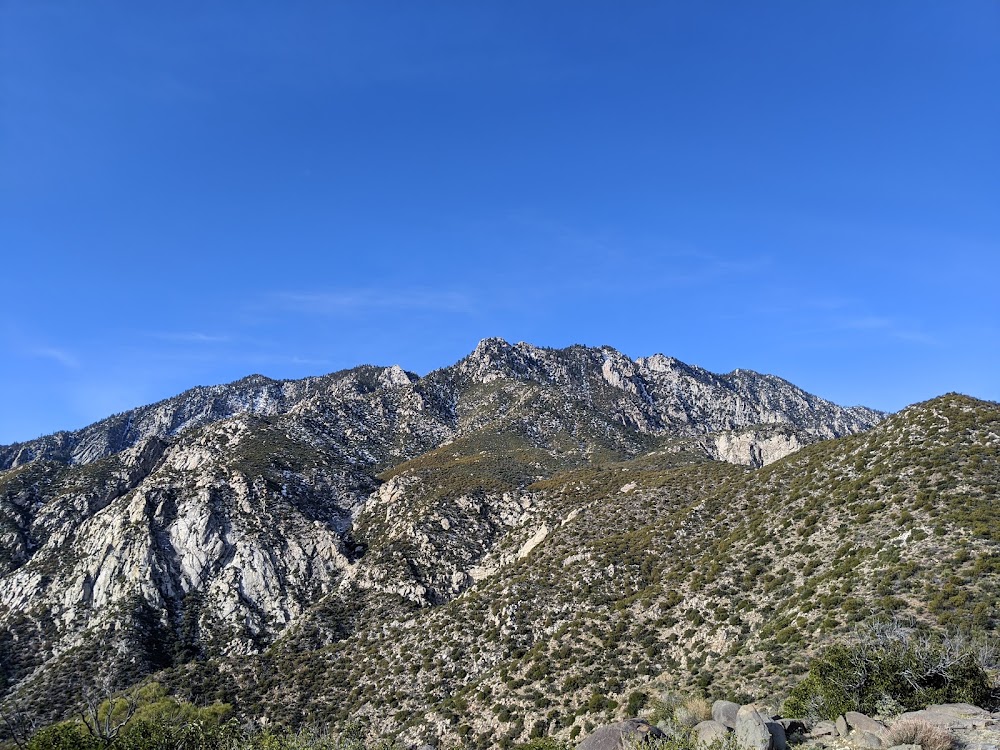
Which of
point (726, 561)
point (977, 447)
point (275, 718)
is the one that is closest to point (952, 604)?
point (726, 561)

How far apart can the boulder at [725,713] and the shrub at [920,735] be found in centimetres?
560

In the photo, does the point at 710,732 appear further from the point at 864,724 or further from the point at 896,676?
the point at 896,676

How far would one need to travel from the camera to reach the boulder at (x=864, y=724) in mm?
19766

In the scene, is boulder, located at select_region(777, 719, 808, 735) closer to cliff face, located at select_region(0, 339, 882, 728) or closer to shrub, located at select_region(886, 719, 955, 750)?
shrub, located at select_region(886, 719, 955, 750)

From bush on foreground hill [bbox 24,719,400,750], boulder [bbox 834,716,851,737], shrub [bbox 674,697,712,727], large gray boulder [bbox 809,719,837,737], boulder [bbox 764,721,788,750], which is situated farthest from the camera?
shrub [bbox 674,697,712,727]

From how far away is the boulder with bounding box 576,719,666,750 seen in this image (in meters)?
23.2

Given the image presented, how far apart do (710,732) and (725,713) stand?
1970 mm

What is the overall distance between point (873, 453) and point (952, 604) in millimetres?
25401

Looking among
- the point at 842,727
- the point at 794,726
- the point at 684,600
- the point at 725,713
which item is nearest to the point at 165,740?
the point at 725,713

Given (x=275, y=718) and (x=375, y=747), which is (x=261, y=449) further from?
(x=375, y=747)

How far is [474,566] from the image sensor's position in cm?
8425

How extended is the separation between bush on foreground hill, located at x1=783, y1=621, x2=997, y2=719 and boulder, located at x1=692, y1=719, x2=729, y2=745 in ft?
15.9

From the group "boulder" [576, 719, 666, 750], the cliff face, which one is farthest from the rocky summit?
"boulder" [576, 719, 666, 750]

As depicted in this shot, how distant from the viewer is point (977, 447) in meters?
44.0
